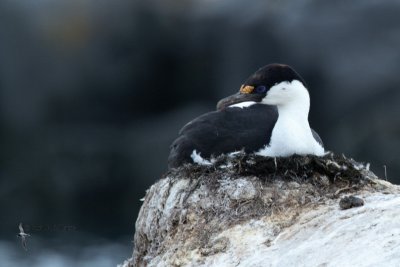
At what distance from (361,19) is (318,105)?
293cm

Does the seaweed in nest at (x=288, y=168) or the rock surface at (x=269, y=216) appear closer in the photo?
the rock surface at (x=269, y=216)

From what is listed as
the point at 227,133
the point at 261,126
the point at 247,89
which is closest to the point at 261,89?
the point at 247,89

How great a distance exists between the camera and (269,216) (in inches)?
256

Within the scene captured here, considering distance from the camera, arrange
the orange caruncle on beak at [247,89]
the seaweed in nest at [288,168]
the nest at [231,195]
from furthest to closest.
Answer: the orange caruncle on beak at [247,89], the seaweed in nest at [288,168], the nest at [231,195]

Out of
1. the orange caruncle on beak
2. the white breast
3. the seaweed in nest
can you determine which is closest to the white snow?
the seaweed in nest

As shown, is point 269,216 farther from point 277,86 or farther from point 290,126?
point 277,86

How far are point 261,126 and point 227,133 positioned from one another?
11.5 inches

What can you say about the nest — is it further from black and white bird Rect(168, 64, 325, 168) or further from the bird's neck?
the bird's neck

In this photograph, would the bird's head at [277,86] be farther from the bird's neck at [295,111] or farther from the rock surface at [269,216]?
the rock surface at [269,216]

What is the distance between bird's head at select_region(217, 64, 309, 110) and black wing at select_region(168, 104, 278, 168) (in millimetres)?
232

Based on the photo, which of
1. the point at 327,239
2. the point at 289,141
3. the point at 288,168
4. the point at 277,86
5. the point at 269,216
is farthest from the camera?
the point at 277,86

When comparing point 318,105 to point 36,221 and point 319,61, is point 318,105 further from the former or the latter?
point 36,221

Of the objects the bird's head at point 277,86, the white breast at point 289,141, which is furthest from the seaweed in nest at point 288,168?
the bird's head at point 277,86

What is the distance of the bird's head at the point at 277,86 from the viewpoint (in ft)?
26.5
